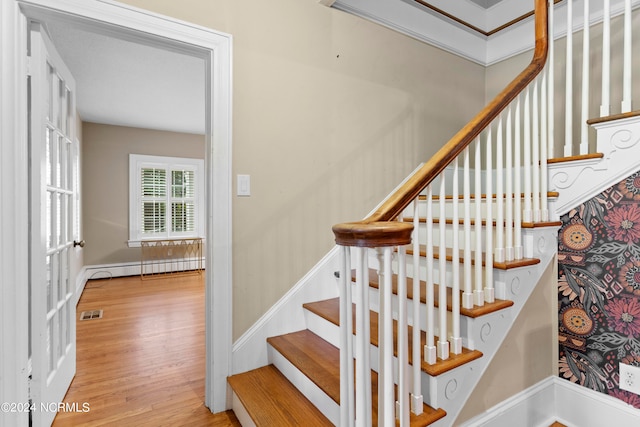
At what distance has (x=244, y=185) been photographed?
1.88 m

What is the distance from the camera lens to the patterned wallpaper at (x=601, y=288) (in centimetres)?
162

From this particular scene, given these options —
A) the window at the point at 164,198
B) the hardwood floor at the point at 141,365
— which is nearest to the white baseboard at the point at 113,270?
the window at the point at 164,198

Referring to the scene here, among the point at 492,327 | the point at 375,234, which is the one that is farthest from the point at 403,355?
the point at 492,327

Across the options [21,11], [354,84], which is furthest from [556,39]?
[21,11]

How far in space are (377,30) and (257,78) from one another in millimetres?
1115

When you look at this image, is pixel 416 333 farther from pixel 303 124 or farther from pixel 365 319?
pixel 303 124

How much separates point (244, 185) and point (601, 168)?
76.0 inches

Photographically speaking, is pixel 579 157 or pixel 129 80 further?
pixel 129 80

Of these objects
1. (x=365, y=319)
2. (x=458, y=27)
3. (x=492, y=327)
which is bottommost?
(x=492, y=327)

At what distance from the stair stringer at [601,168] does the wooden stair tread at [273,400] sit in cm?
172

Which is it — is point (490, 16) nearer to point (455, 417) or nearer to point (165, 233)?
point (455, 417)

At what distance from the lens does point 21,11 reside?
141cm

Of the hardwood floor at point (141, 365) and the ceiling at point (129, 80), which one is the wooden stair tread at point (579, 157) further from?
the ceiling at point (129, 80)

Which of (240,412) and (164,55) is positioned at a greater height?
(164,55)
